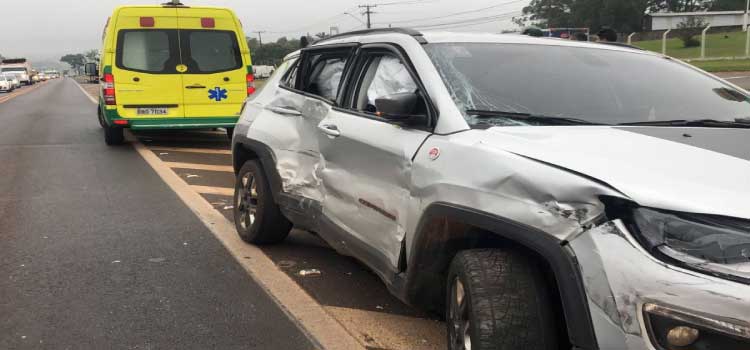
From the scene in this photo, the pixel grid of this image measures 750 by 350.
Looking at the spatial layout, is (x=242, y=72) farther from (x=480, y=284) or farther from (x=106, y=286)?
(x=480, y=284)

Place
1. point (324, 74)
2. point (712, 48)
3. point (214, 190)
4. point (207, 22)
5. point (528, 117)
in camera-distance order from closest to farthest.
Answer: point (528, 117), point (324, 74), point (214, 190), point (207, 22), point (712, 48)

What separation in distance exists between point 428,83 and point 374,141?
1.45 feet

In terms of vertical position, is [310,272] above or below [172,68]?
below

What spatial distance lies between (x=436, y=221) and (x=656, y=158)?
92cm

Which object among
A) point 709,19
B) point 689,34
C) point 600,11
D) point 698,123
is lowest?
point 698,123

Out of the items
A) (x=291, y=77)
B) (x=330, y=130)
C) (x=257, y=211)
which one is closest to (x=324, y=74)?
(x=291, y=77)

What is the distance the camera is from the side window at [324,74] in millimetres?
4324

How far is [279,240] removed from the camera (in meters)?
5.39

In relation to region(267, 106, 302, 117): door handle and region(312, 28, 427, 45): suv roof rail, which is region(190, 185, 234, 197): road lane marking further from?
region(312, 28, 427, 45): suv roof rail

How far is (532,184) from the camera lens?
231 centimetres

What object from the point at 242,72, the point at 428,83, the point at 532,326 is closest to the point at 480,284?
the point at 532,326

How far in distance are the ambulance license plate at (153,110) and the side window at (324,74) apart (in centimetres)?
727

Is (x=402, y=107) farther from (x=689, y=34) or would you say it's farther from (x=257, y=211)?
(x=689, y=34)

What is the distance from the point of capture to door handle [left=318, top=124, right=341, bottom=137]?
3937 mm
